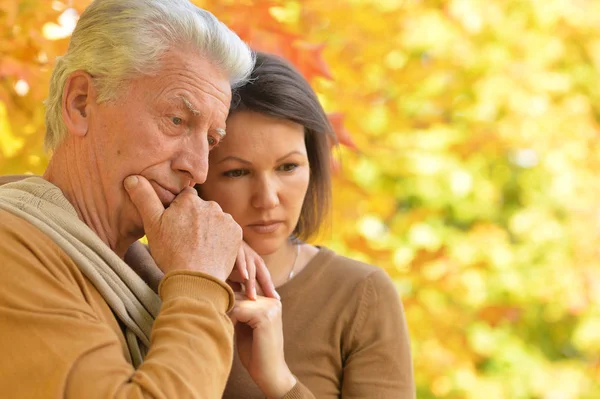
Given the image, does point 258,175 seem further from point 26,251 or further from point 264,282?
point 26,251

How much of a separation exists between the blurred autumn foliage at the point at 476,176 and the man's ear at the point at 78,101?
5.80 ft

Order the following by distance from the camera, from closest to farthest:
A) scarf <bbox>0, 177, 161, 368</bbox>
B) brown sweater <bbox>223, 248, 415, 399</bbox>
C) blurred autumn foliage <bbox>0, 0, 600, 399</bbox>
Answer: scarf <bbox>0, 177, 161, 368</bbox> → brown sweater <bbox>223, 248, 415, 399</bbox> → blurred autumn foliage <bbox>0, 0, 600, 399</bbox>

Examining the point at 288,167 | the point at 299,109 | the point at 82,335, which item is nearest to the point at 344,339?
the point at 288,167

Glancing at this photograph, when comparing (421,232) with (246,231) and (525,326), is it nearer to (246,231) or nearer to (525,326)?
(525,326)

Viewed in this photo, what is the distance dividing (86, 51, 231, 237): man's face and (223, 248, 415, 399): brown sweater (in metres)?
0.61

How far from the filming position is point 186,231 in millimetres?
1856

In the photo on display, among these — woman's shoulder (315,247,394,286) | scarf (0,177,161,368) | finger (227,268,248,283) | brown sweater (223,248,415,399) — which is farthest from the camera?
woman's shoulder (315,247,394,286)

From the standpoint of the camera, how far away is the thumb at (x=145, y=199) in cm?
188

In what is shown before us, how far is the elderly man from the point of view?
1.63 meters

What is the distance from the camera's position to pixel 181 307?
1.65 m

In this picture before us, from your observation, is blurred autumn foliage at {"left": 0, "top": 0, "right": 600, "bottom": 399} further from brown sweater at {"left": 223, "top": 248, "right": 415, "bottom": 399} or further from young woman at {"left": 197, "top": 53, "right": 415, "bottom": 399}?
brown sweater at {"left": 223, "top": 248, "right": 415, "bottom": 399}

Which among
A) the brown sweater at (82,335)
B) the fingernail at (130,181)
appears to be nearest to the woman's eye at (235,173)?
the fingernail at (130,181)

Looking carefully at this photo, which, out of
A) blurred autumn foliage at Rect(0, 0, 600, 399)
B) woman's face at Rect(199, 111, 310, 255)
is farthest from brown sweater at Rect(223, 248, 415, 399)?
blurred autumn foliage at Rect(0, 0, 600, 399)

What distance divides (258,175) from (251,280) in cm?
31
